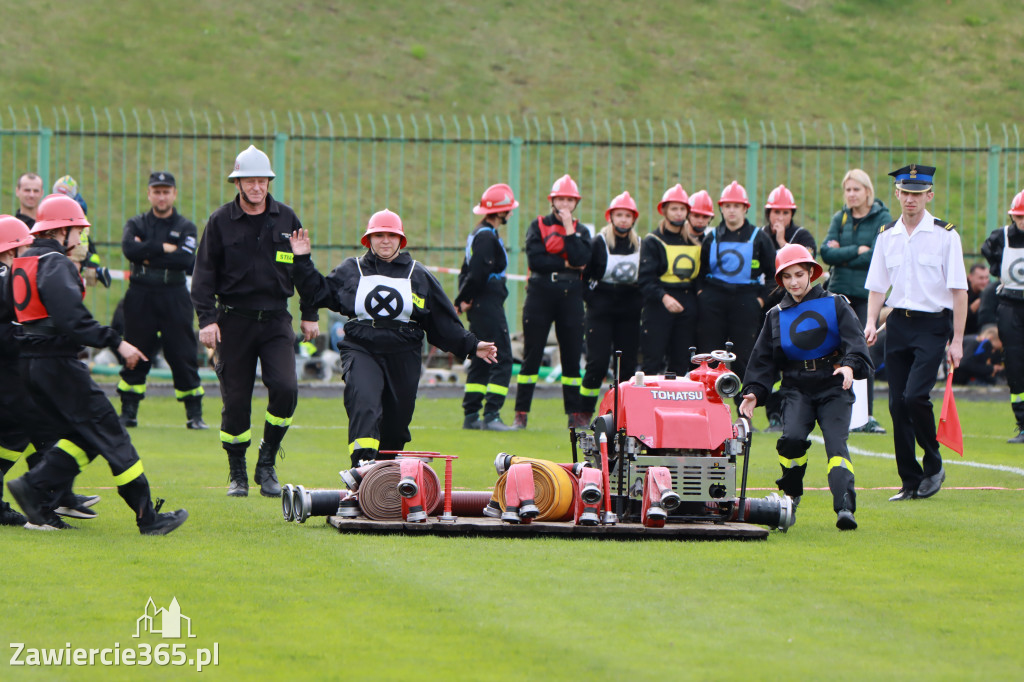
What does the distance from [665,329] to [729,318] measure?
0.69 m

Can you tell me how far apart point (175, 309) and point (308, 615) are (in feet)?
29.4

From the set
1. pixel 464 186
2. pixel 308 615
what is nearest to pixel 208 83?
pixel 464 186

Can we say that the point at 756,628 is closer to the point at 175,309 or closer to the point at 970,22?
the point at 175,309

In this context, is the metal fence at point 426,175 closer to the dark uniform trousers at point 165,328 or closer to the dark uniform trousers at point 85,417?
the dark uniform trousers at point 165,328

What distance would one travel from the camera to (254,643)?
5828 millimetres

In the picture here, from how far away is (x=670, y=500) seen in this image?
8.51 m

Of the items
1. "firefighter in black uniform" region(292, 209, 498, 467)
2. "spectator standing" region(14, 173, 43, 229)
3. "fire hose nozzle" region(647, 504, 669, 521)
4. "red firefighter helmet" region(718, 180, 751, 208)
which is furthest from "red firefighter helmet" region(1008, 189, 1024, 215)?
"spectator standing" region(14, 173, 43, 229)

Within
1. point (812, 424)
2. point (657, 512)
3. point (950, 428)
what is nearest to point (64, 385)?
point (657, 512)

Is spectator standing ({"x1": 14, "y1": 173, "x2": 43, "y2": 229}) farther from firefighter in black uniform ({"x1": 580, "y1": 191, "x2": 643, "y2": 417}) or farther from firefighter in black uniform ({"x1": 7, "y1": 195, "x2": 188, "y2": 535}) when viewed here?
firefighter in black uniform ({"x1": 7, "y1": 195, "x2": 188, "y2": 535})

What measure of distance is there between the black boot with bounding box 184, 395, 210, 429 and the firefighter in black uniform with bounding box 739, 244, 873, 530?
23.5ft

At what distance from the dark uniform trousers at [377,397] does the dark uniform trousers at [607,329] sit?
525 centimetres

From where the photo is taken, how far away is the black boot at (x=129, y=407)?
1493 cm

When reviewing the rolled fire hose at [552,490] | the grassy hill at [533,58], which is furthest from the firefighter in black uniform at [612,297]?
the grassy hill at [533,58]

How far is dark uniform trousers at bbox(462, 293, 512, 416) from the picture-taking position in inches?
603
